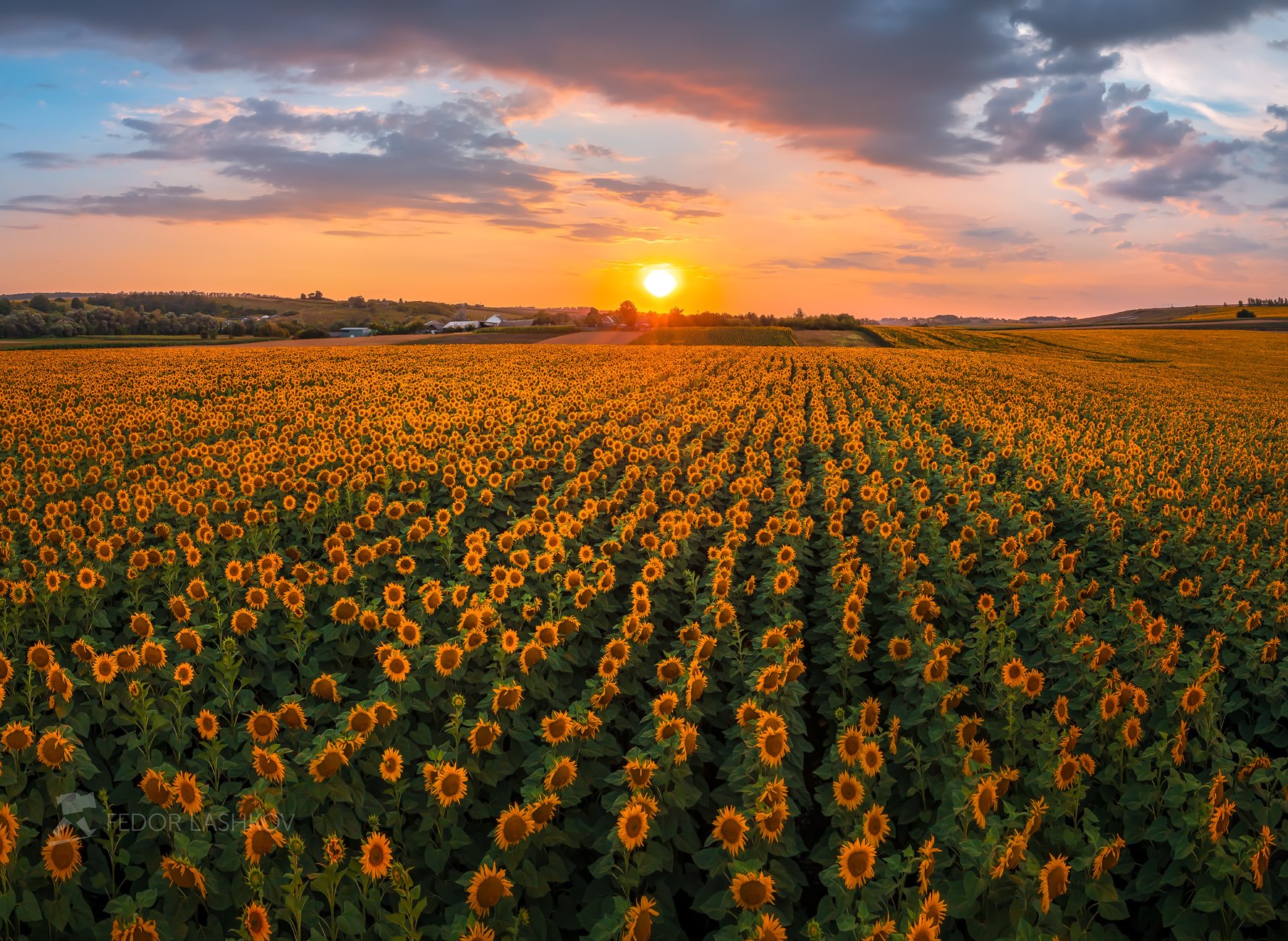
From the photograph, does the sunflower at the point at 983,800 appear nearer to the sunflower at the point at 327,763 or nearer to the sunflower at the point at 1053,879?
the sunflower at the point at 1053,879

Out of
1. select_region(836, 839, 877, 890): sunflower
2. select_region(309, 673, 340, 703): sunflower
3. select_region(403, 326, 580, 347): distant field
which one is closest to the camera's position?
select_region(836, 839, 877, 890): sunflower

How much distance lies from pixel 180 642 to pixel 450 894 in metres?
3.48

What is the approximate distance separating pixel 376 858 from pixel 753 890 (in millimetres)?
2249

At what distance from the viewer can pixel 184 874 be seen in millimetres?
4238

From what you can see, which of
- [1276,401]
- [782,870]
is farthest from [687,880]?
[1276,401]

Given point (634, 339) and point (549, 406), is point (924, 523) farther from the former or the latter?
point (634, 339)

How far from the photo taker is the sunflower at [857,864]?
13.8ft

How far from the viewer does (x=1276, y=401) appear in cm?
3500

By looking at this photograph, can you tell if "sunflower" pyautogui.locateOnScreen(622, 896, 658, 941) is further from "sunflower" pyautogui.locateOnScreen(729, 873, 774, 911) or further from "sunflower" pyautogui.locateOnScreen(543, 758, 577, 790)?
"sunflower" pyautogui.locateOnScreen(543, 758, 577, 790)

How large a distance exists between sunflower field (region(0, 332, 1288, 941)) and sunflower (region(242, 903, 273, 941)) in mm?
19

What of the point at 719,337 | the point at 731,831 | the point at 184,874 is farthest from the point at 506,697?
the point at 719,337

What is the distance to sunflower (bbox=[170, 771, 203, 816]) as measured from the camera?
A: 15.4ft

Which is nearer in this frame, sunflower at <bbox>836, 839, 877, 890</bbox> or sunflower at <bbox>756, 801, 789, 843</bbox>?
A: sunflower at <bbox>836, 839, 877, 890</bbox>

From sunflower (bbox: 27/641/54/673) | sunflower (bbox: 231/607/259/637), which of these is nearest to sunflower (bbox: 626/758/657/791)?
sunflower (bbox: 231/607/259/637)
